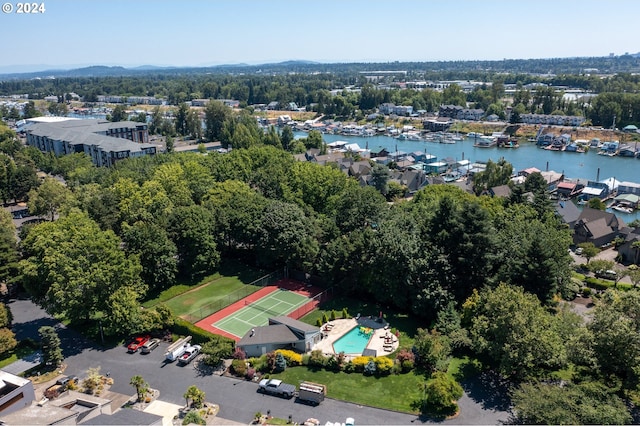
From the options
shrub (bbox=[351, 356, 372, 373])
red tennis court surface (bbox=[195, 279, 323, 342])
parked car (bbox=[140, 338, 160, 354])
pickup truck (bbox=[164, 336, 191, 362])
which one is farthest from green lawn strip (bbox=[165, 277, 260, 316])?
shrub (bbox=[351, 356, 372, 373])

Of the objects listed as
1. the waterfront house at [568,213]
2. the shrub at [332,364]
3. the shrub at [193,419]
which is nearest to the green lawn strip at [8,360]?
the shrub at [193,419]

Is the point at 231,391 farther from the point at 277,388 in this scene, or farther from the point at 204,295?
the point at 204,295

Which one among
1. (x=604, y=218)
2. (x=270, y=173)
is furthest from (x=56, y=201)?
(x=604, y=218)

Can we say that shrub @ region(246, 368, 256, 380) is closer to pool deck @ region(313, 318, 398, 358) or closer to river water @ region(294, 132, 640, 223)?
pool deck @ region(313, 318, 398, 358)

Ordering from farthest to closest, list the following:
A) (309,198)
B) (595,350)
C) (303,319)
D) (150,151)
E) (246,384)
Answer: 1. (150,151)
2. (309,198)
3. (303,319)
4. (246,384)
5. (595,350)

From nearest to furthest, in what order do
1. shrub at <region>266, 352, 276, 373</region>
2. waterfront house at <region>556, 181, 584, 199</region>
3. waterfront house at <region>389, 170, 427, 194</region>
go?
shrub at <region>266, 352, 276, 373</region> → waterfront house at <region>556, 181, 584, 199</region> → waterfront house at <region>389, 170, 427, 194</region>

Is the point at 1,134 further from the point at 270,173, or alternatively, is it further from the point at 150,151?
the point at 270,173
